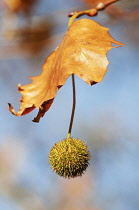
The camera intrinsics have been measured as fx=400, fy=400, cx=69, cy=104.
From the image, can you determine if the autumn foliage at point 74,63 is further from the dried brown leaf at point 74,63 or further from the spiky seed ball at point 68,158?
the spiky seed ball at point 68,158

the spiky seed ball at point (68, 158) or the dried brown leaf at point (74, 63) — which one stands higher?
the dried brown leaf at point (74, 63)

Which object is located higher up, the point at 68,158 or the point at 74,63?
the point at 74,63

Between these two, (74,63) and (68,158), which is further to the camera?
(68,158)

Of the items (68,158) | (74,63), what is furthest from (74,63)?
(68,158)

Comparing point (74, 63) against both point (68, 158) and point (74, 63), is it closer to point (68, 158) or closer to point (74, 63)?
point (74, 63)

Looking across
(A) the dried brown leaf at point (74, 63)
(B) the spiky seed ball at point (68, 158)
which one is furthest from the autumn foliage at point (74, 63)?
(B) the spiky seed ball at point (68, 158)

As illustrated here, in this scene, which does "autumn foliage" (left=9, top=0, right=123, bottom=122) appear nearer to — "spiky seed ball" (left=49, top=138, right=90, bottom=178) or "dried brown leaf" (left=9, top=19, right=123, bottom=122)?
"dried brown leaf" (left=9, top=19, right=123, bottom=122)

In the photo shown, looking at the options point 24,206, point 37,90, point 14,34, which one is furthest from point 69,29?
point 24,206

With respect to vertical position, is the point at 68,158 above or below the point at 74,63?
below

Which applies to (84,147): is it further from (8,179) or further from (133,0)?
(8,179)
